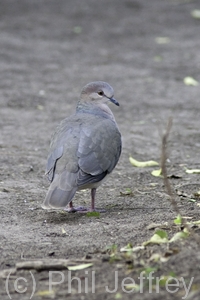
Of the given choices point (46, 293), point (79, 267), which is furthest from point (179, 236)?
point (46, 293)

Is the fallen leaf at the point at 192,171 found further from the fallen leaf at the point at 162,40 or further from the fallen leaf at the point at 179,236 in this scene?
the fallen leaf at the point at 162,40

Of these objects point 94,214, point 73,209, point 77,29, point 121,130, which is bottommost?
point 77,29

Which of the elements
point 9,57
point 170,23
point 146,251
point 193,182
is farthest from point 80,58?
point 146,251

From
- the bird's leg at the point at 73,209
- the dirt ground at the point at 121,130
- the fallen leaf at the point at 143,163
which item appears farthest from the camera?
the fallen leaf at the point at 143,163

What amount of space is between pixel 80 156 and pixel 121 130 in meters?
3.44

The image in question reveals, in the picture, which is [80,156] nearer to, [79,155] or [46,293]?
[79,155]

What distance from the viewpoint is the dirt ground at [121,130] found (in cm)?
413

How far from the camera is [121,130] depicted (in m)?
9.19

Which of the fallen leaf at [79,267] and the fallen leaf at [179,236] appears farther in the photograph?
the fallen leaf at [179,236]

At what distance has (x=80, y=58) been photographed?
13.0 m

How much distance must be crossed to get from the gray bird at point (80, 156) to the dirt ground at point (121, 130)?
273mm

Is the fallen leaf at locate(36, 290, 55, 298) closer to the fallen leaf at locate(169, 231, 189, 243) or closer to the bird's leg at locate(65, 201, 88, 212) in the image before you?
the fallen leaf at locate(169, 231, 189, 243)

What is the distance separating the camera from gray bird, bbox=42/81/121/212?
559cm

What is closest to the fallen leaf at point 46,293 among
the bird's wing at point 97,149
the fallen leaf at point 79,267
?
the fallen leaf at point 79,267
